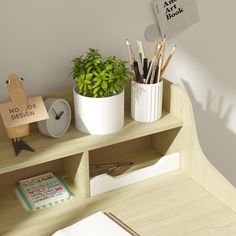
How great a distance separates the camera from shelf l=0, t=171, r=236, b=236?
1.09 metres

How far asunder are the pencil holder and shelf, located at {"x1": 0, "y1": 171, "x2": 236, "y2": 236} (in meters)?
0.17

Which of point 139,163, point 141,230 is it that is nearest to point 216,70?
point 139,163

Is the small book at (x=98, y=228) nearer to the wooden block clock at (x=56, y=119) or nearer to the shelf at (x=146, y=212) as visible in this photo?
the shelf at (x=146, y=212)

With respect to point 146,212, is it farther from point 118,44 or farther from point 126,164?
point 118,44

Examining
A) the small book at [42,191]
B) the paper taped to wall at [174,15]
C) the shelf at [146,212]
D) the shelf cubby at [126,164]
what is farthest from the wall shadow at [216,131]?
the small book at [42,191]

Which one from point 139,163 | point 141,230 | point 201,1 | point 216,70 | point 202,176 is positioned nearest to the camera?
point 141,230

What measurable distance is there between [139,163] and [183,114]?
0.19 metres

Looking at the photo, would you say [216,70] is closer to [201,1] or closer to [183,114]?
[201,1]

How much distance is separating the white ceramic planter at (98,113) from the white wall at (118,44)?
0.14 m

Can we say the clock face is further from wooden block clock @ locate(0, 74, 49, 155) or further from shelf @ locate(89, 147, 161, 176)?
shelf @ locate(89, 147, 161, 176)

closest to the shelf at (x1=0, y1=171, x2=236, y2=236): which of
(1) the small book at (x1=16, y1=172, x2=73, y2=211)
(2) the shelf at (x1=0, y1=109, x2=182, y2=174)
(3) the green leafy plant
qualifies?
(1) the small book at (x1=16, y1=172, x2=73, y2=211)

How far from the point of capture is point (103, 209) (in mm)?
1159

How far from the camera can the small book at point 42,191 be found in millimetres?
1175

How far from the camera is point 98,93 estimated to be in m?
1.15
